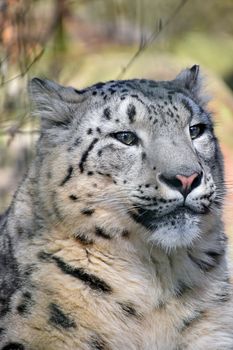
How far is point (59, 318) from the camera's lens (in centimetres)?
496

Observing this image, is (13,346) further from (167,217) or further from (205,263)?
(205,263)

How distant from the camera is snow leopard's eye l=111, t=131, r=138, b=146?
194 inches

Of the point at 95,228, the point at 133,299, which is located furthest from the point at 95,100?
the point at 133,299

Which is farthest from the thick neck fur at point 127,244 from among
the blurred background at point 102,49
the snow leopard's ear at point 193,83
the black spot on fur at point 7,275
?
the snow leopard's ear at point 193,83

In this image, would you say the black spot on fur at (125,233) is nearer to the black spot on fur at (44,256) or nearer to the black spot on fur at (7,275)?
the black spot on fur at (44,256)

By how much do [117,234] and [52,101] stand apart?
2.75ft

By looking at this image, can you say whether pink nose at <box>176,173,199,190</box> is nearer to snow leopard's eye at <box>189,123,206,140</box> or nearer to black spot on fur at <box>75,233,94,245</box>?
snow leopard's eye at <box>189,123,206,140</box>

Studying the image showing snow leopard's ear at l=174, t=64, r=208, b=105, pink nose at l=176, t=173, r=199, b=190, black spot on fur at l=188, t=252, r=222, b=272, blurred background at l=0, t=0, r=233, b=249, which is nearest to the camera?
pink nose at l=176, t=173, r=199, b=190

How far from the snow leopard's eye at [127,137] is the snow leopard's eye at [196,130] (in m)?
0.33

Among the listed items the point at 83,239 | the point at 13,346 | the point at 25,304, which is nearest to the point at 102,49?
the point at 83,239

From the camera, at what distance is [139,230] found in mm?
4941

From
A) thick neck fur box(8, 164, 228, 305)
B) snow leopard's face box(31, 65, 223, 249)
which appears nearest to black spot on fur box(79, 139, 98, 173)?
snow leopard's face box(31, 65, 223, 249)

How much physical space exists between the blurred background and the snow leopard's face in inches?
23.6

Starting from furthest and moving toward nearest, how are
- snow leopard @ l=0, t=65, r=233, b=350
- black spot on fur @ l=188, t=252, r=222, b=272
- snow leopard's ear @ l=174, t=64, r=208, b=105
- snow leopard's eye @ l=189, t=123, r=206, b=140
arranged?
snow leopard's ear @ l=174, t=64, r=208, b=105
black spot on fur @ l=188, t=252, r=222, b=272
snow leopard's eye @ l=189, t=123, r=206, b=140
snow leopard @ l=0, t=65, r=233, b=350
